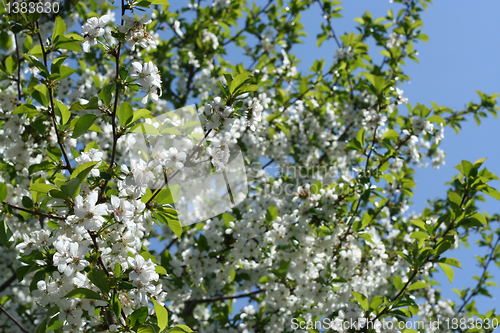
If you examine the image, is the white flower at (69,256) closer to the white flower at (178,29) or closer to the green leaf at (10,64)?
the green leaf at (10,64)

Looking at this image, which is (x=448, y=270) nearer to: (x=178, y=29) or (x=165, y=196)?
(x=165, y=196)

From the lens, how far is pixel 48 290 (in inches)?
78.6

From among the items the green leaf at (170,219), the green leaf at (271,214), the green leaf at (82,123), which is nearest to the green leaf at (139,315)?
the green leaf at (170,219)

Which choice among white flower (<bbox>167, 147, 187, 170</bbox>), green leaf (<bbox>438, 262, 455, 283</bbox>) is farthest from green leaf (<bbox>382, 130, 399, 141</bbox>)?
white flower (<bbox>167, 147, 187, 170</bbox>)

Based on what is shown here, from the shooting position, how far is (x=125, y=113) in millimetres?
2055

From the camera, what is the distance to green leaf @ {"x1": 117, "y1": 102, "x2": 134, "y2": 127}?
2041mm

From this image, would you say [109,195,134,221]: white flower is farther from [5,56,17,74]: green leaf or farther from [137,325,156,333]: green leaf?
[5,56,17,74]: green leaf

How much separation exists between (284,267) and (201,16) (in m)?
4.47

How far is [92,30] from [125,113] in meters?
0.53

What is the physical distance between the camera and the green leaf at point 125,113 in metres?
2.04

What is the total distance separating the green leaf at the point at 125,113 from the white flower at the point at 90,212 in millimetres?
509

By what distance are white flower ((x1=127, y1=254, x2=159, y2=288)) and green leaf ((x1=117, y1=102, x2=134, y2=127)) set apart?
821mm

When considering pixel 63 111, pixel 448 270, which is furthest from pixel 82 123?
pixel 448 270

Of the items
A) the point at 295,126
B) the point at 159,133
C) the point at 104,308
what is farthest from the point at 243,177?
the point at 104,308
